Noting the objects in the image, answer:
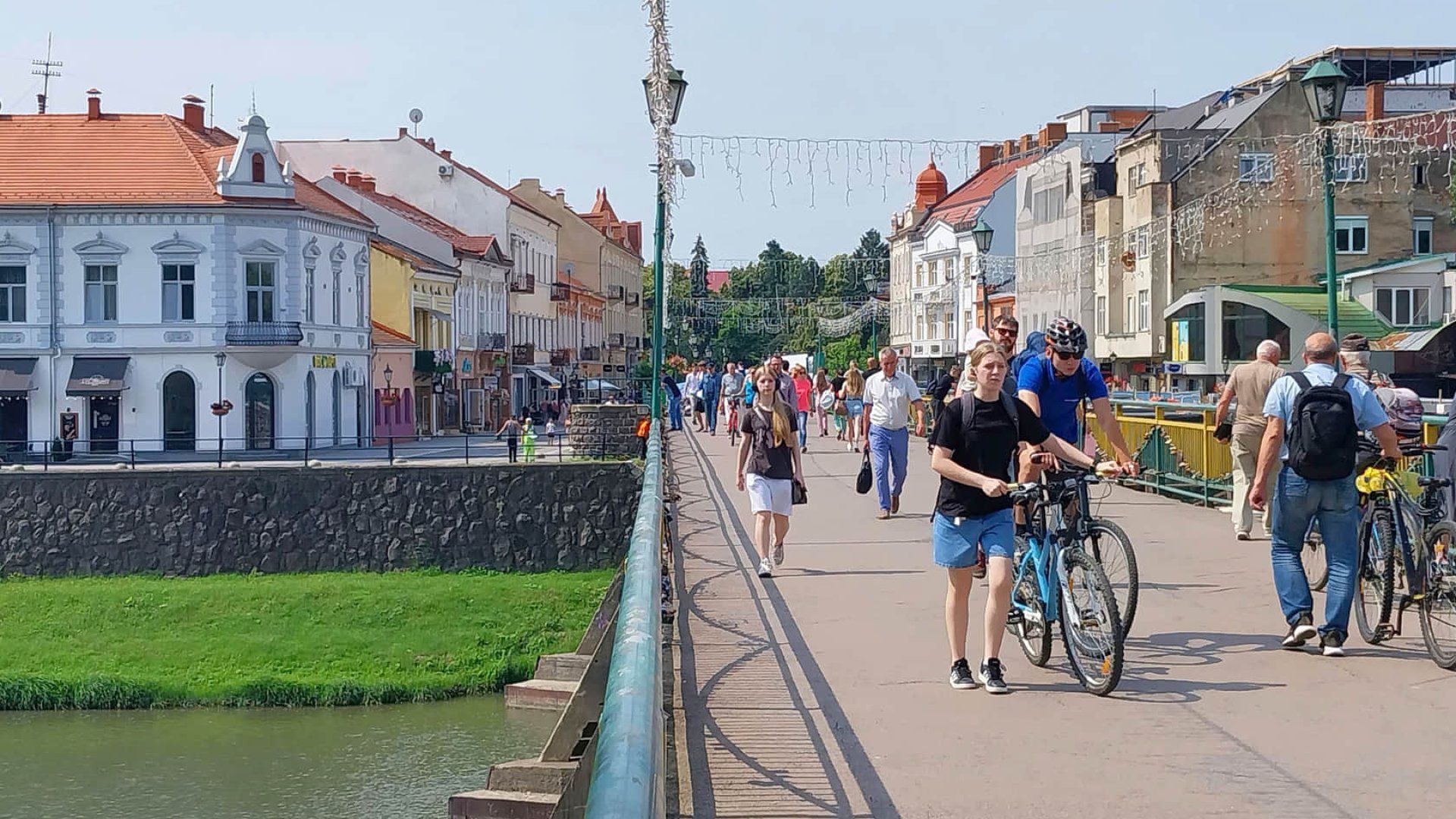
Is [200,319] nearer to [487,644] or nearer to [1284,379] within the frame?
[487,644]

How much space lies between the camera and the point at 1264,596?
444 inches

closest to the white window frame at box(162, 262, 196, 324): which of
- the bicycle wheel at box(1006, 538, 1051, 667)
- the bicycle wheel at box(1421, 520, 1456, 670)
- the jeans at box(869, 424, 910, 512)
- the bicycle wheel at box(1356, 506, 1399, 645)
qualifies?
the jeans at box(869, 424, 910, 512)

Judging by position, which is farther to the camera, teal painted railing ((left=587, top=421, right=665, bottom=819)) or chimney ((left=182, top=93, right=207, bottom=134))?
chimney ((left=182, top=93, right=207, bottom=134))

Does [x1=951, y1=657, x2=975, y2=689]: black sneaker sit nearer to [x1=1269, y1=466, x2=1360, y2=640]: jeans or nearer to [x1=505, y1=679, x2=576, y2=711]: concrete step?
[x1=1269, y1=466, x2=1360, y2=640]: jeans

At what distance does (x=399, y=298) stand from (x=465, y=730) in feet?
127

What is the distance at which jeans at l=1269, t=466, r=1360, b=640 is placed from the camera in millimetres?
8883

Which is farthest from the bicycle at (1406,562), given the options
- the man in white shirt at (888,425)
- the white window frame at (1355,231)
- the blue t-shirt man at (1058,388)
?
the white window frame at (1355,231)

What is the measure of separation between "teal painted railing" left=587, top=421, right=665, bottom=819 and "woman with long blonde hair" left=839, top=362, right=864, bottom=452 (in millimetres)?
23975

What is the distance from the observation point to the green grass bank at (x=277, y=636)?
29.1 meters

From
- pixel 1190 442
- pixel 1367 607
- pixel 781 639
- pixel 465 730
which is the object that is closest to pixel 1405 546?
pixel 1367 607

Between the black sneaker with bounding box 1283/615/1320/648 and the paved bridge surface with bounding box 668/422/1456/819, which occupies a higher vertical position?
the black sneaker with bounding box 1283/615/1320/648

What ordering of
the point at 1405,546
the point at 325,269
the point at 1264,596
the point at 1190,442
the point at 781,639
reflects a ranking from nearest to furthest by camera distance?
the point at 1405,546
the point at 781,639
the point at 1264,596
the point at 1190,442
the point at 325,269

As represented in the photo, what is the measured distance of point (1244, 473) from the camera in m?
14.8

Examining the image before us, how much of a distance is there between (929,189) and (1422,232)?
137 ft
